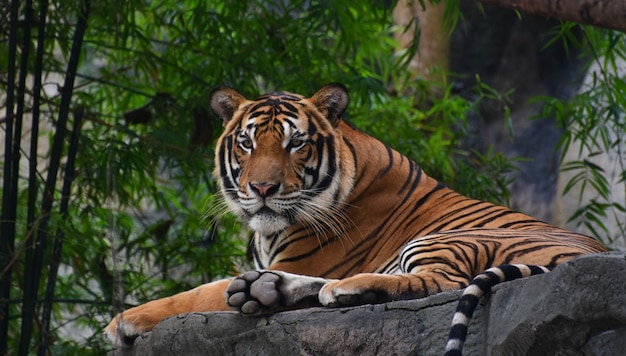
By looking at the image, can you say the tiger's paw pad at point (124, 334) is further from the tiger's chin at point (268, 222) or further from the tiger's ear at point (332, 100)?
the tiger's ear at point (332, 100)

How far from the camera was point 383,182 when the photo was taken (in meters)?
3.75

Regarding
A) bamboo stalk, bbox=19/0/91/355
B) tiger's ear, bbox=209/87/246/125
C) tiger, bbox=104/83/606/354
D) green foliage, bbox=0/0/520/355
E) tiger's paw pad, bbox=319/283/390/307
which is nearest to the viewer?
tiger's paw pad, bbox=319/283/390/307

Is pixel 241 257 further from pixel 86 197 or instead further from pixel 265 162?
pixel 265 162

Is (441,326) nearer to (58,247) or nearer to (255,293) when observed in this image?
(255,293)

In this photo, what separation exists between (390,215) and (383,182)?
155 millimetres

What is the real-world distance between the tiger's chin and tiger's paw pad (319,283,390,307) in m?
0.75

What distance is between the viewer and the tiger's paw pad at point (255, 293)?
2.91 metres

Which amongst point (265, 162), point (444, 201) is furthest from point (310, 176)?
point (444, 201)

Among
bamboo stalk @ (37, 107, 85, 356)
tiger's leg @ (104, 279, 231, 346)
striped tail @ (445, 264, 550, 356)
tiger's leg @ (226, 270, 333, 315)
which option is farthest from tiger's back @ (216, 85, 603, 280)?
bamboo stalk @ (37, 107, 85, 356)

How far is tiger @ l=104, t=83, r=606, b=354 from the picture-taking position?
10.1ft

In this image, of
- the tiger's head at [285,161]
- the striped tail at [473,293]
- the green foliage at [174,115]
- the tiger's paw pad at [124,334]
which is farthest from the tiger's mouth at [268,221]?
the striped tail at [473,293]

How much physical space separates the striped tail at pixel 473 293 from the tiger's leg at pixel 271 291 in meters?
0.57

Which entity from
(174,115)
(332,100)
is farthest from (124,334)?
(174,115)

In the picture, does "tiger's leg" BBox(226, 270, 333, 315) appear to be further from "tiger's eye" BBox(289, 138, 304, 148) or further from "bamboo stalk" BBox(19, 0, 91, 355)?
"bamboo stalk" BBox(19, 0, 91, 355)
